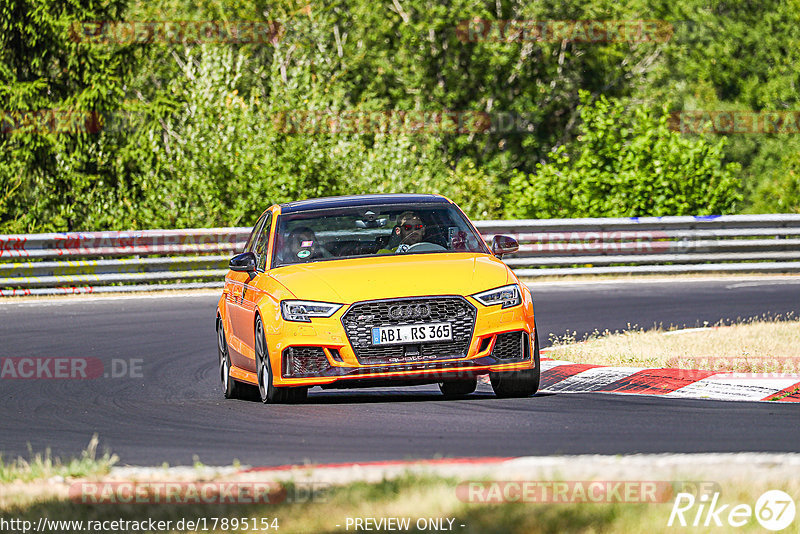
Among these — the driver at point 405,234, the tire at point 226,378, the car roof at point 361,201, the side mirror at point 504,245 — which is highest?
the car roof at point 361,201

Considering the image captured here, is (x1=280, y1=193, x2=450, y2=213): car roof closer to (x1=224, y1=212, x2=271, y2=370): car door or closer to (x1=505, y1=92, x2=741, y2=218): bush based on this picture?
(x1=224, y1=212, x2=271, y2=370): car door

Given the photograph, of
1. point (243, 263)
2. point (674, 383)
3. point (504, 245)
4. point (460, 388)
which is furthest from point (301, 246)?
point (674, 383)

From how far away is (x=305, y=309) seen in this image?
9.77m

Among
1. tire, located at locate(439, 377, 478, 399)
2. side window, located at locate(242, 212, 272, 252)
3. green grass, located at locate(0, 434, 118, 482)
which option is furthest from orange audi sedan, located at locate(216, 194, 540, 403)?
green grass, located at locate(0, 434, 118, 482)

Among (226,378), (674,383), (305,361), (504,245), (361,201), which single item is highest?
(361,201)

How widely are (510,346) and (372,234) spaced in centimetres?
162

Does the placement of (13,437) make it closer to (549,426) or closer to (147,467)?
(147,467)

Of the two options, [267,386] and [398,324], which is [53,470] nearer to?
[398,324]

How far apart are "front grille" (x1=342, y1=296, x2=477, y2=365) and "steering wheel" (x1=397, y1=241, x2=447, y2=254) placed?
112cm

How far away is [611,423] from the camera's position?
340 inches

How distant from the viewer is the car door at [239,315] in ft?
35.8

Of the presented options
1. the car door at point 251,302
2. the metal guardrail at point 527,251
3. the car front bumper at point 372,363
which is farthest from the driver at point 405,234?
the metal guardrail at point 527,251

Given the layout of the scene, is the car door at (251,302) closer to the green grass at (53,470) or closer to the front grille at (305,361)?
the front grille at (305,361)

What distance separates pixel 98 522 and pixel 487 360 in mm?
4582
